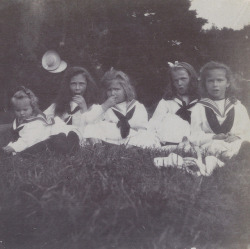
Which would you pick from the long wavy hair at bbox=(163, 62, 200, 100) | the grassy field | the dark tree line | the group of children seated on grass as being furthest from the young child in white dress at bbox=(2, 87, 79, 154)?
the long wavy hair at bbox=(163, 62, 200, 100)

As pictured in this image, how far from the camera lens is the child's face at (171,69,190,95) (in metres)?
3.31

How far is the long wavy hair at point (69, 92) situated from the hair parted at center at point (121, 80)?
104mm

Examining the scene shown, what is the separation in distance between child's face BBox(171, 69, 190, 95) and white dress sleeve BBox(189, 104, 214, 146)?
18 cm

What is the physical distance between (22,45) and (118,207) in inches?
67.0

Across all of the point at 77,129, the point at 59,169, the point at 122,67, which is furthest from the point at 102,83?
the point at 59,169

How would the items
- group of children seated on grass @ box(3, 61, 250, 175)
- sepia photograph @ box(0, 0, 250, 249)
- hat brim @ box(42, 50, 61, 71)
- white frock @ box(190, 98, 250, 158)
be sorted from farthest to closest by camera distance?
hat brim @ box(42, 50, 61, 71) → group of children seated on grass @ box(3, 61, 250, 175) → white frock @ box(190, 98, 250, 158) → sepia photograph @ box(0, 0, 250, 249)

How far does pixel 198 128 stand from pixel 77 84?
106 cm

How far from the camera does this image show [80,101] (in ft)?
11.3

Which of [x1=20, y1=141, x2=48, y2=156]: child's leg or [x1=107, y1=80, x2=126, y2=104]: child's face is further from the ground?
[x1=107, y1=80, x2=126, y2=104]: child's face

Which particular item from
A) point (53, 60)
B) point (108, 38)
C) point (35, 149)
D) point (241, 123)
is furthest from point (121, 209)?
point (53, 60)

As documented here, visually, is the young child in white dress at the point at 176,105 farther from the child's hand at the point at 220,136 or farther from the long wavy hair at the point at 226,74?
the child's hand at the point at 220,136

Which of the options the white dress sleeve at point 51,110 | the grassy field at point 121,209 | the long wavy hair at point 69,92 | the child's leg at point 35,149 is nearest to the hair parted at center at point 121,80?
the long wavy hair at point 69,92

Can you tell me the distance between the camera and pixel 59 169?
9.05 ft

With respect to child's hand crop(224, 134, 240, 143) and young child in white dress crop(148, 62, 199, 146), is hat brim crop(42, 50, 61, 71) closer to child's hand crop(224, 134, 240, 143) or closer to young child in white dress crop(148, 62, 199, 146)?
young child in white dress crop(148, 62, 199, 146)
